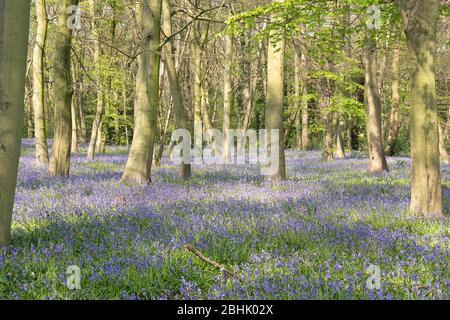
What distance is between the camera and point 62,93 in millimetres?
10938

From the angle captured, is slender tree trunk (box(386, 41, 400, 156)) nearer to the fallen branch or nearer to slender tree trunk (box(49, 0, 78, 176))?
slender tree trunk (box(49, 0, 78, 176))

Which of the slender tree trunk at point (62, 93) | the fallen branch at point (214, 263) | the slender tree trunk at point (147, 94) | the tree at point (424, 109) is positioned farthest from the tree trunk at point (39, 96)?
the fallen branch at point (214, 263)

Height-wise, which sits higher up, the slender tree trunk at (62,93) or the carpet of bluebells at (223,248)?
the slender tree trunk at (62,93)

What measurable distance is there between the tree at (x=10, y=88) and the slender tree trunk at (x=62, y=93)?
6.86 metres

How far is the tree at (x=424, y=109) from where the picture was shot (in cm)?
638

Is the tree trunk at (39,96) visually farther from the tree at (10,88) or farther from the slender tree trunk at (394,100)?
the slender tree trunk at (394,100)

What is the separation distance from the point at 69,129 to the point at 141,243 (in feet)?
24.8

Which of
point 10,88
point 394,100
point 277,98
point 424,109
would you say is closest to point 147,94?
point 277,98

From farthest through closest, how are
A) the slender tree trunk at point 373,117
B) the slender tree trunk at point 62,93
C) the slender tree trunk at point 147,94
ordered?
1. the slender tree trunk at point 373,117
2. the slender tree trunk at point 62,93
3. the slender tree trunk at point 147,94

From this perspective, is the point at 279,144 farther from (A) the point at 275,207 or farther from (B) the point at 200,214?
(B) the point at 200,214

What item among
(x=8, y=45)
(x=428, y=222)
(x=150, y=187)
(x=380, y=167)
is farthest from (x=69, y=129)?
(x=380, y=167)

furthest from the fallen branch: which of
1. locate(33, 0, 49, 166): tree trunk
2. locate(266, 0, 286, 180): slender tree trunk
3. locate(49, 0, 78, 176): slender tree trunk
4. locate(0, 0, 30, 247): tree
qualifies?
locate(33, 0, 49, 166): tree trunk

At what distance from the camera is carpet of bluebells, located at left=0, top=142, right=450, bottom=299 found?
3.55m

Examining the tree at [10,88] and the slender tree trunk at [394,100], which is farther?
the slender tree trunk at [394,100]
